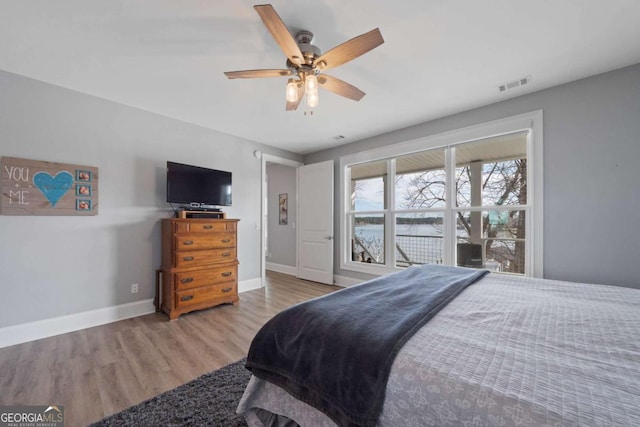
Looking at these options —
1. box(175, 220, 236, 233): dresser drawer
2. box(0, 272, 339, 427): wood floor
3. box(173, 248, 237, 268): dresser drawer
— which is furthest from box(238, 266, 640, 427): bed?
box(175, 220, 236, 233): dresser drawer

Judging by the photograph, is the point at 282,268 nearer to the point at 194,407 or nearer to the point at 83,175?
the point at 83,175

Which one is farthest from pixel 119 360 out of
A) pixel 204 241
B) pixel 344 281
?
pixel 344 281

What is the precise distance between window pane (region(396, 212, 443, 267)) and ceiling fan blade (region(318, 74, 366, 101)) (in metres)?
2.18

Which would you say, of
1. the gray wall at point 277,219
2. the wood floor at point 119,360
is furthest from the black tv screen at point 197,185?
the gray wall at point 277,219

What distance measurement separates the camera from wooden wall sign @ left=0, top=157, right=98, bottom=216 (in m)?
2.30

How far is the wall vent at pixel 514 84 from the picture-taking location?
244 cm

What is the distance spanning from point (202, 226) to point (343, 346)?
267 centimetres

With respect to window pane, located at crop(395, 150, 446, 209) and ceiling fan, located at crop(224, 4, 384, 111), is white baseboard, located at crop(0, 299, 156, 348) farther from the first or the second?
window pane, located at crop(395, 150, 446, 209)

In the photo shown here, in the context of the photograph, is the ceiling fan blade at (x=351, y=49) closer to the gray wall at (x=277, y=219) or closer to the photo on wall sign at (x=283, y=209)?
the gray wall at (x=277, y=219)

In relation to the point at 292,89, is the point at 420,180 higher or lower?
lower

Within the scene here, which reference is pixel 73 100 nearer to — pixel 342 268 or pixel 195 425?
pixel 195 425

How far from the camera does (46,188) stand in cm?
246

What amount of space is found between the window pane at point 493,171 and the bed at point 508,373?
1.80 m

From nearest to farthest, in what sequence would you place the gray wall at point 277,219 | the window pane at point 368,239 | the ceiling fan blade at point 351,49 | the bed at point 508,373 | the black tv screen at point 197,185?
the bed at point 508,373 < the ceiling fan blade at point 351,49 < the black tv screen at point 197,185 < the window pane at point 368,239 < the gray wall at point 277,219
